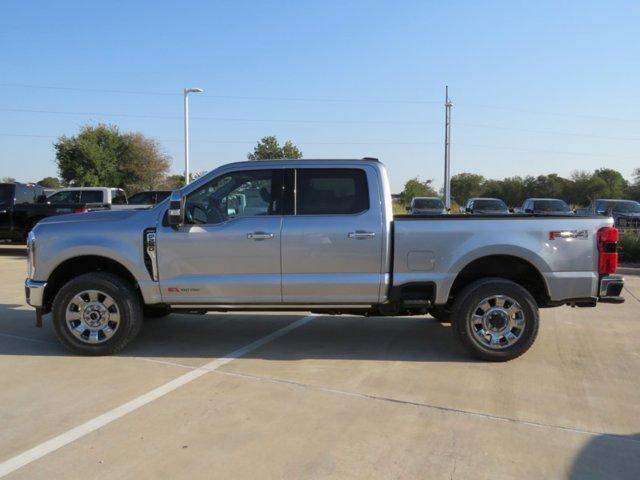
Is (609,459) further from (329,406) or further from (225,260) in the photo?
(225,260)

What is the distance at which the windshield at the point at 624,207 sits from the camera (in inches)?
894

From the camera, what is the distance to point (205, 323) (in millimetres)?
7496

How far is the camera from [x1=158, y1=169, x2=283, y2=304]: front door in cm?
567

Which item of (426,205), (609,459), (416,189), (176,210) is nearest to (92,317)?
(176,210)

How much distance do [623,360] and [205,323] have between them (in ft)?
16.1

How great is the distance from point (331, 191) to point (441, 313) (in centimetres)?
228

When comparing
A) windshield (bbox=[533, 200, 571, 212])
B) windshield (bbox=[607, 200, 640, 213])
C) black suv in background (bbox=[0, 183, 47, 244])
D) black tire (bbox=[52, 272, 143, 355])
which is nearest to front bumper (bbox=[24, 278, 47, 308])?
black tire (bbox=[52, 272, 143, 355])

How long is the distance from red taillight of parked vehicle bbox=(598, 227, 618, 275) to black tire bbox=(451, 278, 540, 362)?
0.78 m

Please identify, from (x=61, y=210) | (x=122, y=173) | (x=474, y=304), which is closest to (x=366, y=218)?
(x=474, y=304)

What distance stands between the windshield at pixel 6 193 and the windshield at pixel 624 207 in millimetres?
21401

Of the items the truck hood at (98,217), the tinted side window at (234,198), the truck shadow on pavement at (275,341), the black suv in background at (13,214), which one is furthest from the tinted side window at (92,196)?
the tinted side window at (234,198)

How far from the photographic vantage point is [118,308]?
5.79 metres

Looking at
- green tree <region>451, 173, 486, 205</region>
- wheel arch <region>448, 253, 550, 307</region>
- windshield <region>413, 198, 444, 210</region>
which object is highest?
green tree <region>451, 173, 486, 205</region>

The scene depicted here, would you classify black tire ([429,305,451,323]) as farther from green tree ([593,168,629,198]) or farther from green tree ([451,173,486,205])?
green tree ([451,173,486,205])
